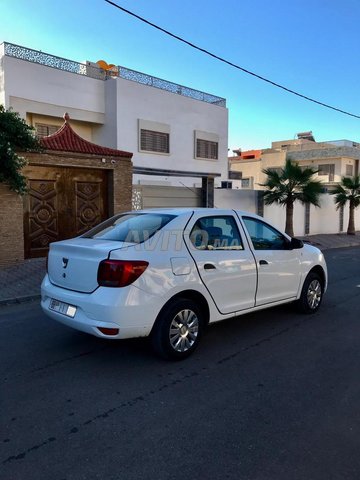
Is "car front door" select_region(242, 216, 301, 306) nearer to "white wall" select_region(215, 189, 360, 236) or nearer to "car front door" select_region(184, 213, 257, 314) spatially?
"car front door" select_region(184, 213, 257, 314)

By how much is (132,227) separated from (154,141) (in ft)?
59.6

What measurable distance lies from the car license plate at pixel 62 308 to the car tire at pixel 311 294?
347cm

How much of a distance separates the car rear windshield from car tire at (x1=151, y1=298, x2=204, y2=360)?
812 millimetres

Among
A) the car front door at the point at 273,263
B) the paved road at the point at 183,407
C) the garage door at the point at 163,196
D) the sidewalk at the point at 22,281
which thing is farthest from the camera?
the garage door at the point at 163,196

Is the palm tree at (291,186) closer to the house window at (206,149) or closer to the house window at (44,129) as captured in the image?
the house window at (206,149)

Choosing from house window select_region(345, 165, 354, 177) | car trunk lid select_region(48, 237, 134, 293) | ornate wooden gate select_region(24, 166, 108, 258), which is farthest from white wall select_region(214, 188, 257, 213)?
house window select_region(345, 165, 354, 177)

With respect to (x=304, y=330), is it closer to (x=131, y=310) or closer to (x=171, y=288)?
(x=171, y=288)

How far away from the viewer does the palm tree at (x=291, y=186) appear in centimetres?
1688

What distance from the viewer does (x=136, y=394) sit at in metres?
3.67

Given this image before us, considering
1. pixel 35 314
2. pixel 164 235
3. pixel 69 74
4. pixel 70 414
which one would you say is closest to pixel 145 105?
pixel 69 74

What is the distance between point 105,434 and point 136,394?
2.13ft

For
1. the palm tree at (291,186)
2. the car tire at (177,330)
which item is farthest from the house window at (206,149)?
the car tire at (177,330)

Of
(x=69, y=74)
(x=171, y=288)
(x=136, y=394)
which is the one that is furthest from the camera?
(x=69, y=74)

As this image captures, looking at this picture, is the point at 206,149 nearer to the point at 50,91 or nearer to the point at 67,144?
the point at 50,91
